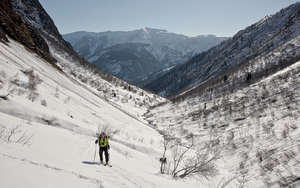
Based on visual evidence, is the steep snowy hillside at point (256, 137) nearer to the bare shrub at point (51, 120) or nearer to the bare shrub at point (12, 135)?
the bare shrub at point (12, 135)

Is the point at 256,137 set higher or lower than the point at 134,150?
higher

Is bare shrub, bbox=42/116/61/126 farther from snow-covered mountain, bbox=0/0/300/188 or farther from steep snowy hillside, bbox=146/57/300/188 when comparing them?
steep snowy hillside, bbox=146/57/300/188

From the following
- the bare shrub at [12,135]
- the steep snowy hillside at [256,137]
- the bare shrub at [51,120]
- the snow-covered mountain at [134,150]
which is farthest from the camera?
the bare shrub at [51,120]

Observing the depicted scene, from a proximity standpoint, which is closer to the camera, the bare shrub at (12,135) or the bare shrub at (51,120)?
the bare shrub at (12,135)

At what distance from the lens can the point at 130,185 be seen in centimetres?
440

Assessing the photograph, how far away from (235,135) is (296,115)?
15.4 ft

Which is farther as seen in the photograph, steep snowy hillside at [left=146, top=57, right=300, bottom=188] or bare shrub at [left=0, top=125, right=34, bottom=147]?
steep snowy hillside at [left=146, top=57, right=300, bottom=188]

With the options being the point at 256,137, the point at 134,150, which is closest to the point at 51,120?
the point at 134,150

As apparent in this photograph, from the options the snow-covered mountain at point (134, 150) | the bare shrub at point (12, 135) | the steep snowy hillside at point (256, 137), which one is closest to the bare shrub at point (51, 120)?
the snow-covered mountain at point (134, 150)

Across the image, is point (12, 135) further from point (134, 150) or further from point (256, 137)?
point (256, 137)

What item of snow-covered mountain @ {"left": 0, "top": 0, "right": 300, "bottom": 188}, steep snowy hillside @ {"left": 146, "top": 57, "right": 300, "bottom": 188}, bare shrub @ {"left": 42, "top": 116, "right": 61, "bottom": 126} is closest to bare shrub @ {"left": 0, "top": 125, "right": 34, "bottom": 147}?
snow-covered mountain @ {"left": 0, "top": 0, "right": 300, "bottom": 188}

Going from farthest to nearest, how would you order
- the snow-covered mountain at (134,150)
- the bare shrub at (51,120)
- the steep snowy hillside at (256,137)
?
the bare shrub at (51,120) → the steep snowy hillside at (256,137) → the snow-covered mountain at (134,150)

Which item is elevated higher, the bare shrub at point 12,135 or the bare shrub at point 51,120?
the bare shrub at point 51,120

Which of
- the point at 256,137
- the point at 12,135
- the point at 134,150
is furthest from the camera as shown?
the point at 256,137
